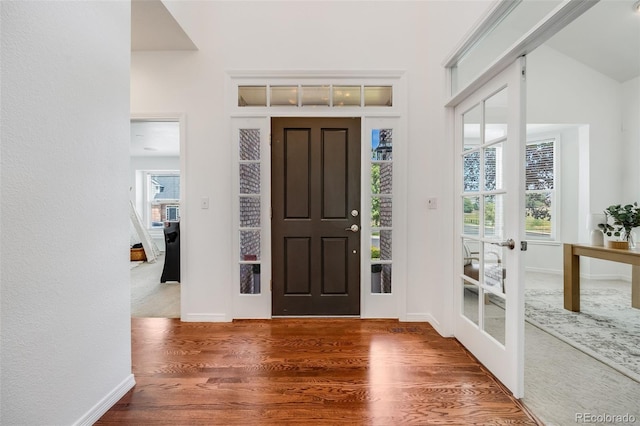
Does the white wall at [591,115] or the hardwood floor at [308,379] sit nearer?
the hardwood floor at [308,379]

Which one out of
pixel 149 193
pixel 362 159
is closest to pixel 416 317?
pixel 362 159

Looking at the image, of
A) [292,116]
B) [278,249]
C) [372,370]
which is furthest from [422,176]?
[372,370]

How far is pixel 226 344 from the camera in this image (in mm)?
2270

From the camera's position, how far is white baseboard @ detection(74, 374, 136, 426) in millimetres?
1413

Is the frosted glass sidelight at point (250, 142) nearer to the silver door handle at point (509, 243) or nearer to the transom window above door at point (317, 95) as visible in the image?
the transom window above door at point (317, 95)

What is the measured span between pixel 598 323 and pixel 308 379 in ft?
9.39

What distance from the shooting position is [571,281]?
2.90m

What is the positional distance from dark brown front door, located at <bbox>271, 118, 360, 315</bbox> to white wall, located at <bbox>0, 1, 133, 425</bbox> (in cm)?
135

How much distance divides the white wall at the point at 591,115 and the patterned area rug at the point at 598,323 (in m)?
1.30

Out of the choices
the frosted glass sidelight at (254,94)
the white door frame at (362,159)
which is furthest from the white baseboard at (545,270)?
the frosted glass sidelight at (254,94)

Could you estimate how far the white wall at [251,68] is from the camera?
2.71 metres

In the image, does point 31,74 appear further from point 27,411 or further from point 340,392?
point 340,392

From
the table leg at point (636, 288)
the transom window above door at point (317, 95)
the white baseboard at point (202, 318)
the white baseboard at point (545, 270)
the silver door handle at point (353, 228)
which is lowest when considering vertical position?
the white baseboard at point (202, 318)

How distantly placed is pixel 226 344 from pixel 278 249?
962mm
